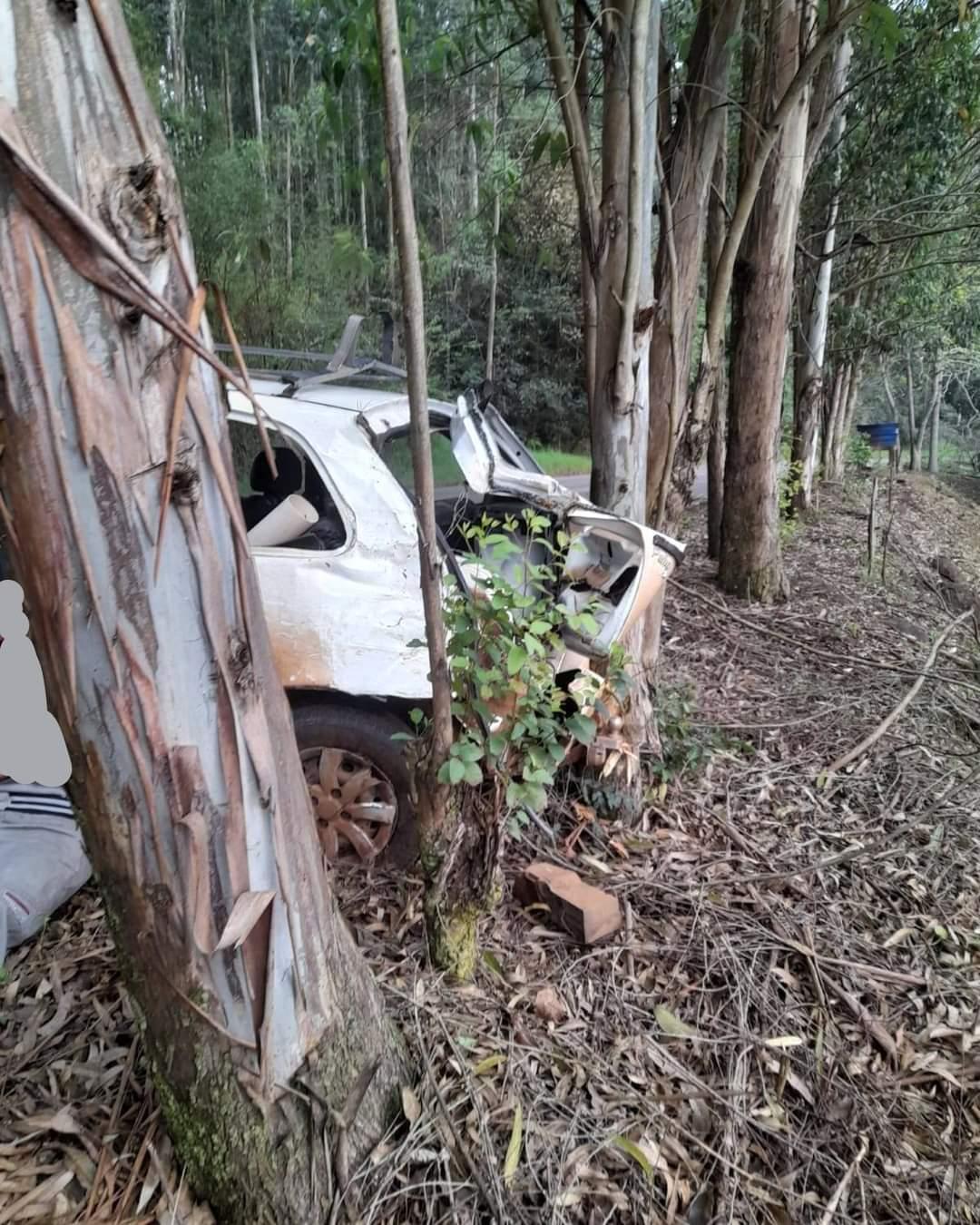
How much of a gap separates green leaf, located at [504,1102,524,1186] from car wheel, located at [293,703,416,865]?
1291 millimetres

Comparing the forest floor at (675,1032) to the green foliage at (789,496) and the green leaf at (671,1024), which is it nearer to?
the green leaf at (671,1024)

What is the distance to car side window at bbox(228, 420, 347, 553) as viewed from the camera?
11.7 ft

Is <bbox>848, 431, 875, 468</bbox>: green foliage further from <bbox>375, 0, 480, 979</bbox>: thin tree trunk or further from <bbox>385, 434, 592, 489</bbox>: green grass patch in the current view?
<bbox>375, 0, 480, 979</bbox>: thin tree trunk

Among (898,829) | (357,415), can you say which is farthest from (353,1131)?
(898,829)

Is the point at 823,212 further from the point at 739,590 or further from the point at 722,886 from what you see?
the point at 722,886

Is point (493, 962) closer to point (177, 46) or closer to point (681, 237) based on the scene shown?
point (681, 237)

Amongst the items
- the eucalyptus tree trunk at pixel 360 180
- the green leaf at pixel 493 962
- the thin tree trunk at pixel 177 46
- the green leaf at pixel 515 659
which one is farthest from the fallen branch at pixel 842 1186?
the thin tree trunk at pixel 177 46

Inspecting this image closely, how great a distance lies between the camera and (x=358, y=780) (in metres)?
3.43

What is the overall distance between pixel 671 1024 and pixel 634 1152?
54cm

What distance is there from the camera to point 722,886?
3.48 metres

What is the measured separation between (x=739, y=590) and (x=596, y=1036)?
235 inches

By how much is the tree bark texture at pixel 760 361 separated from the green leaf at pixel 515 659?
5311 millimetres

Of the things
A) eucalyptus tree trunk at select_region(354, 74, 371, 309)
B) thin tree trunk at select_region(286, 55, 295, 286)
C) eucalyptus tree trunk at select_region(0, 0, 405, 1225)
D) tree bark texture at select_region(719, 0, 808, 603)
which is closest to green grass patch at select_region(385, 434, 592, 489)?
eucalyptus tree trunk at select_region(0, 0, 405, 1225)

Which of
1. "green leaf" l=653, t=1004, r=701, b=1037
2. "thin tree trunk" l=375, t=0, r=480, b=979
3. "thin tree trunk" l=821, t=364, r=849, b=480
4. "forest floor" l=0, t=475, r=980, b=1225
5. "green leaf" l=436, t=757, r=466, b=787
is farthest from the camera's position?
"thin tree trunk" l=821, t=364, r=849, b=480
